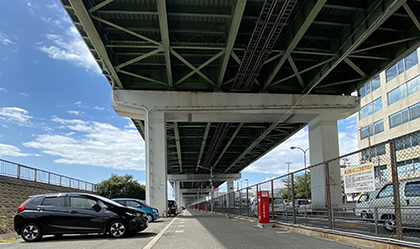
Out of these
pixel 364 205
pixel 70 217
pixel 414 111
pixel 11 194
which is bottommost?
pixel 70 217

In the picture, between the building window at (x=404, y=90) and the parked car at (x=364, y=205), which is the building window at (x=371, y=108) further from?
the parked car at (x=364, y=205)

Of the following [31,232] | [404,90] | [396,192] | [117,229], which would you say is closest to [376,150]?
[396,192]

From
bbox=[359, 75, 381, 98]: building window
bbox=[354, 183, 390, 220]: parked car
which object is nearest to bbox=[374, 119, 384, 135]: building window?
bbox=[359, 75, 381, 98]: building window

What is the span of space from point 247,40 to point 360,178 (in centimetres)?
1318

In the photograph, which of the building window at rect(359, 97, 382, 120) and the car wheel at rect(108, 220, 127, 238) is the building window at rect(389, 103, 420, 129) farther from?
the car wheel at rect(108, 220, 127, 238)

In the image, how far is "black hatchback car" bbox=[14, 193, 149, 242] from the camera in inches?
397

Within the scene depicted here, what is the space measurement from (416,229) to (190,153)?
46.2 m

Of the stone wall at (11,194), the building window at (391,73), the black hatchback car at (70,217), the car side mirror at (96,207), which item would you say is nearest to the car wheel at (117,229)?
the black hatchback car at (70,217)

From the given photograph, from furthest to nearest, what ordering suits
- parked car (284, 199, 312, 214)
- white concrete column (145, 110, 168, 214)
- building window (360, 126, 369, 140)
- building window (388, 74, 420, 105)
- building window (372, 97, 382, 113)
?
building window (360, 126, 369, 140), building window (372, 97, 382, 113), building window (388, 74, 420, 105), white concrete column (145, 110, 168, 214), parked car (284, 199, 312, 214)

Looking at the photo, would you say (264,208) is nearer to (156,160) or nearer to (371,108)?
(156,160)

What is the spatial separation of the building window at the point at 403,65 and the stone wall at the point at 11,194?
41.8 metres

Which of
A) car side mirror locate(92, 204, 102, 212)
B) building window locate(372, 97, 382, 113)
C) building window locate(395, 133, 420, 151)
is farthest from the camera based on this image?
building window locate(372, 97, 382, 113)

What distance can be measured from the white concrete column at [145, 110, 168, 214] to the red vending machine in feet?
33.2

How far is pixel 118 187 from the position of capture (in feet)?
166
